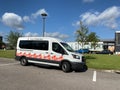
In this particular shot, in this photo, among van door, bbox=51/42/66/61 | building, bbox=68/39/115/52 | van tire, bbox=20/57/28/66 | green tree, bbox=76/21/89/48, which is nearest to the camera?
van door, bbox=51/42/66/61

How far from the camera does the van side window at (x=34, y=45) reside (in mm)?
17233

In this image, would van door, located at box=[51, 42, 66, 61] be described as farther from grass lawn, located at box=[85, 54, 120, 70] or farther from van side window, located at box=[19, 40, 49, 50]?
grass lawn, located at box=[85, 54, 120, 70]

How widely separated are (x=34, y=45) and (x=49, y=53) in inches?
71.8

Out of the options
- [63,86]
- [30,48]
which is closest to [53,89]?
[63,86]

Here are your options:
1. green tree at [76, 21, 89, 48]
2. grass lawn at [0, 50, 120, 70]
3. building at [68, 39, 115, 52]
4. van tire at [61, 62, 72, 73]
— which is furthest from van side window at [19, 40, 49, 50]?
building at [68, 39, 115, 52]

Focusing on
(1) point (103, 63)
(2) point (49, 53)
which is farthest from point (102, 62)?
(2) point (49, 53)

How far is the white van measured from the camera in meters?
15.9

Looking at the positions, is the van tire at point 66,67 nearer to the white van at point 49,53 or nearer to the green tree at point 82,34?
the white van at point 49,53

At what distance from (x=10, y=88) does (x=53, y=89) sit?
182 centimetres

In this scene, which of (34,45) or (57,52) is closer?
(57,52)

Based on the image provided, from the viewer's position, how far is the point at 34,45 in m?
18.0

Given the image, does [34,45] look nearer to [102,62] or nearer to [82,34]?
[102,62]

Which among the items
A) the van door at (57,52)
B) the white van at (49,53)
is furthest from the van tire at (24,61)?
the van door at (57,52)

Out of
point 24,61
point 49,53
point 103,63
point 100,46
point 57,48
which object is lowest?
point 103,63
